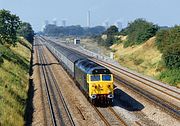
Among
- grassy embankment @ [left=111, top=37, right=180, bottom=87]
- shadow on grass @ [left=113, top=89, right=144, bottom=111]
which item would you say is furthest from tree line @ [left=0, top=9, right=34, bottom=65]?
shadow on grass @ [left=113, top=89, right=144, bottom=111]

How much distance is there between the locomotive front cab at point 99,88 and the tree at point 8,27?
39.7 metres

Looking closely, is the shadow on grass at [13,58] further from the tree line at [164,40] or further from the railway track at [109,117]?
the railway track at [109,117]

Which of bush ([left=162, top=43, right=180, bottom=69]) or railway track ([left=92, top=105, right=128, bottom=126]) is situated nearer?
railway track ([left=92, top=105, right=128, bottom=126])

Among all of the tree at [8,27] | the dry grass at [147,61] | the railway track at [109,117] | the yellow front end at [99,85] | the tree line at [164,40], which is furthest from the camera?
the tree at [8,27]

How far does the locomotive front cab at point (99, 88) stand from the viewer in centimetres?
2895

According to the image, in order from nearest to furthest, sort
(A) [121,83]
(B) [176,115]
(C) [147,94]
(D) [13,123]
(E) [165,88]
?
(D) [13,123] < (B) [176,115] < (C) [147,94] < (E) [165,88] < (A) [121,83]

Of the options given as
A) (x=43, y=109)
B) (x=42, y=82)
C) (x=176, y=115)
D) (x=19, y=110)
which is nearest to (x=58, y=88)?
(x=42, y=82)

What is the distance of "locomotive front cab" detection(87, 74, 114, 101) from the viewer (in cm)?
2895

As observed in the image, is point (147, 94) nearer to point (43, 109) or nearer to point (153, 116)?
point (153, 116)

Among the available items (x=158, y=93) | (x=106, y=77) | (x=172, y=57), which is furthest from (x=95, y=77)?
(x=172, y=57)

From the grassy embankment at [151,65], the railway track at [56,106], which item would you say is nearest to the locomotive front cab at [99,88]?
the railway track at [56,106]

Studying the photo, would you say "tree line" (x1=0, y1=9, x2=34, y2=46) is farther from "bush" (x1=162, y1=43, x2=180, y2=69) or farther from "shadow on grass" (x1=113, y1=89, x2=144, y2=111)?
"shadow on grass" (x1=113, y1=89, x2=144, y2=111)

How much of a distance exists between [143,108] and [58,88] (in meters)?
13.0

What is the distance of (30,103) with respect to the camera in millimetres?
31750
